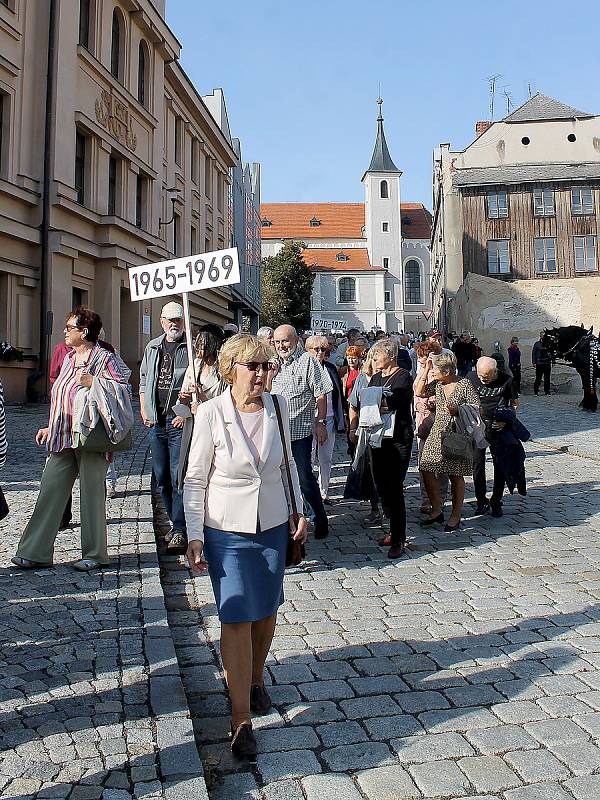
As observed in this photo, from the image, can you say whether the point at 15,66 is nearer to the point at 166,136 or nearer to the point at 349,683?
the point at 166,136

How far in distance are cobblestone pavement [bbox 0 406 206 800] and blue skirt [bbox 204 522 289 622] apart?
0.58 m

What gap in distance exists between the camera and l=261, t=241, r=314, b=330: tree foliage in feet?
243

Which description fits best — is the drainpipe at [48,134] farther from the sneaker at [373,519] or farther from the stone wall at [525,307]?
the stone wall at [525,307]

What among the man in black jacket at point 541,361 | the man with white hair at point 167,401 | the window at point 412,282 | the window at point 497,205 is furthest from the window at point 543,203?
the window at point 412,282

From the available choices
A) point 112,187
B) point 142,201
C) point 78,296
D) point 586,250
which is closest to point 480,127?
Answer: point 586,250

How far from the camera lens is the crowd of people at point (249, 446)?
3.65m

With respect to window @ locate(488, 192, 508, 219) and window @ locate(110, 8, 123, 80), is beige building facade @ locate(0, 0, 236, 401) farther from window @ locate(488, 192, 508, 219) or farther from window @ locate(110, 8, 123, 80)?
window @ locate(488, 192, 508, 219)

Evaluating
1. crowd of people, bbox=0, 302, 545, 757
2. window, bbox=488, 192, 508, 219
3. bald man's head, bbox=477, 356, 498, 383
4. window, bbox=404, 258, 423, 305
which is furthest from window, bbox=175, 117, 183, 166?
window, bbox=404, 258, 423, 305

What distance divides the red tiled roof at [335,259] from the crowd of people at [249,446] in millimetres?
86927

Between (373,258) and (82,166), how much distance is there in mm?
78894

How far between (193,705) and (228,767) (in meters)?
0.67

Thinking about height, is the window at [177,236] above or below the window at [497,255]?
below

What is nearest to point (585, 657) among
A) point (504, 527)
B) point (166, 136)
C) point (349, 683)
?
point (349, 683)

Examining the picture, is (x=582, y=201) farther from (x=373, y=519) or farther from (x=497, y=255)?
(x=373, y=519)
